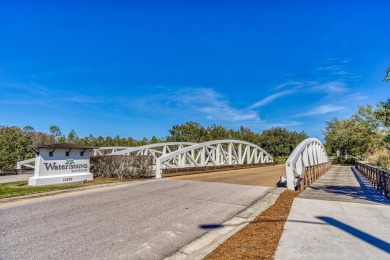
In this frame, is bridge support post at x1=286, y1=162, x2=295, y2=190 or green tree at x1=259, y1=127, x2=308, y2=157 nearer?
bridge support post at x1=286, y1=162, x2=295, y2=190

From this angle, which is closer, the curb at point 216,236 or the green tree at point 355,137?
the curb at point 216,236

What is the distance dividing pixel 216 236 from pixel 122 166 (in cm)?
1005

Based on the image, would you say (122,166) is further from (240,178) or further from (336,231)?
(336,231)

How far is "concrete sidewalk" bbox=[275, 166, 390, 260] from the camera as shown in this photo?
365cm

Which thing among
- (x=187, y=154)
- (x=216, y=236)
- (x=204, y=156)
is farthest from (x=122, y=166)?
(x=216, y=236)

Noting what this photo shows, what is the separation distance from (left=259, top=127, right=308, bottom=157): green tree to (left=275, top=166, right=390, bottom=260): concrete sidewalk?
41.6 metres

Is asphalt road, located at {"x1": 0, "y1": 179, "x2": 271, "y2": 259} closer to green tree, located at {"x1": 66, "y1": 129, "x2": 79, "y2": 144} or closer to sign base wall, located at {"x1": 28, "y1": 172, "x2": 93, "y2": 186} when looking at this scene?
sign base wall, located at {"x1": 28, "y1": 172, "x2": 93, "y2": 186}

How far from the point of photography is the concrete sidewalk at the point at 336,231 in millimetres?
3650

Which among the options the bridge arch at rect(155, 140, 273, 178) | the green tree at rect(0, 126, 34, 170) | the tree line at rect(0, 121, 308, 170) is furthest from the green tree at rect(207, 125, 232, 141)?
the green tree at rect(0, 126, 34, 170)

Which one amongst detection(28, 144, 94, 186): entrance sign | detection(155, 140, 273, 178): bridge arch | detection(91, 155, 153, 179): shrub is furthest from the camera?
detection(155, 140, 273, 178): bridge arch

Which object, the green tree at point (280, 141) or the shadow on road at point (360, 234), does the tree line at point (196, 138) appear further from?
the shadow on road at point (360, 234)

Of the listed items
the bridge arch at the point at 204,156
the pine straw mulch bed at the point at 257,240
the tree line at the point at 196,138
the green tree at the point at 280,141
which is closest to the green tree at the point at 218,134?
the tree line at the point at 196,138

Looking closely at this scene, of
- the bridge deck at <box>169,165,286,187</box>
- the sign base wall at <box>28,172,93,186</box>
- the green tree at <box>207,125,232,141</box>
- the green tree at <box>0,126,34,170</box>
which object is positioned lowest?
the bridge deck at <box>169,165,286,187</box>

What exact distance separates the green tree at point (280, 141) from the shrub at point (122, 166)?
127ft
